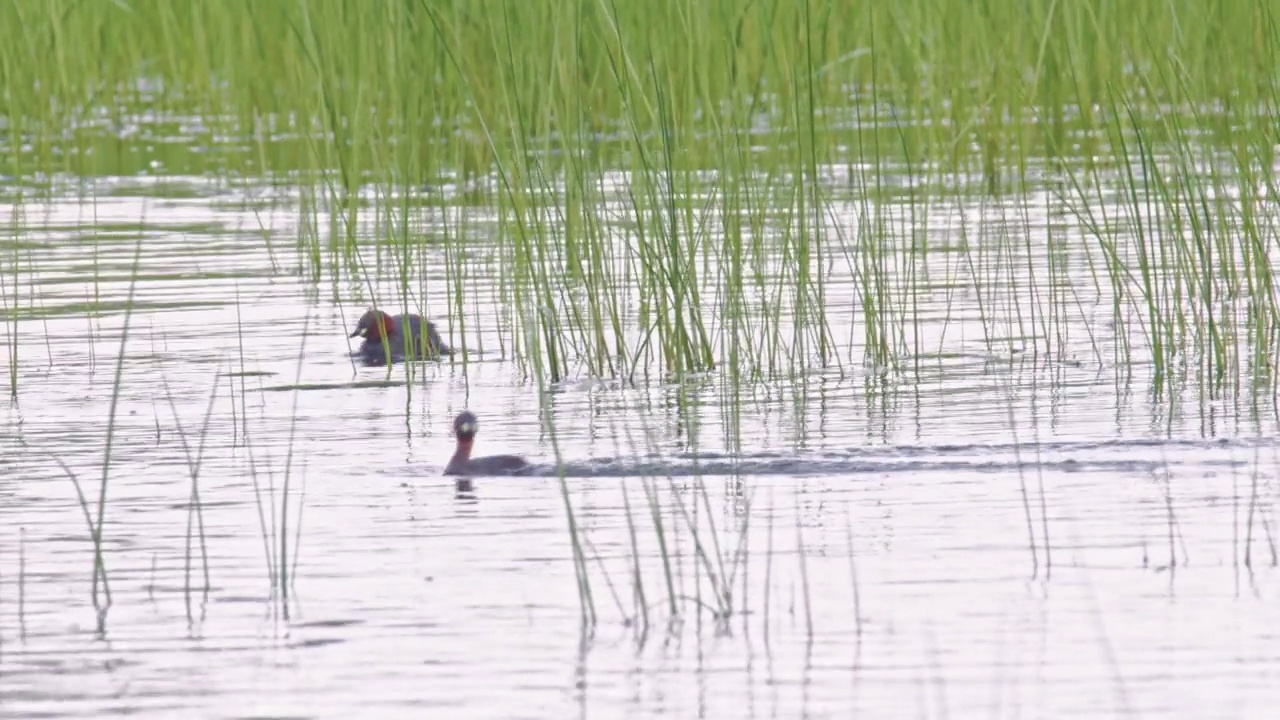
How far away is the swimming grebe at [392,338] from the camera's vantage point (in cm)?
764

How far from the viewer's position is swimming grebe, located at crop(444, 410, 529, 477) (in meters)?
5.64

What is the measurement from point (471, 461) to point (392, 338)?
81.9 inches

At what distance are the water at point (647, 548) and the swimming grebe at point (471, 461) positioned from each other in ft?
0.22

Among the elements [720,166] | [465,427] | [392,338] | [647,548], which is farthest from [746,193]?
[647,548]

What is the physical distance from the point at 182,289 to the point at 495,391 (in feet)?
8.48

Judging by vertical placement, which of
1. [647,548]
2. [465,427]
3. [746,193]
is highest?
[746,193]

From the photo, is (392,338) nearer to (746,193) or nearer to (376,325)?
(376,325)

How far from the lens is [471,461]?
18.7ft

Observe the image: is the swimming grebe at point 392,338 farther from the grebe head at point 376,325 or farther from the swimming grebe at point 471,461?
the swimming grebe at point 471,461

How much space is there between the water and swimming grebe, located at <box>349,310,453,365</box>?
98 millimetres

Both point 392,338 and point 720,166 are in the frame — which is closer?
point 720,166

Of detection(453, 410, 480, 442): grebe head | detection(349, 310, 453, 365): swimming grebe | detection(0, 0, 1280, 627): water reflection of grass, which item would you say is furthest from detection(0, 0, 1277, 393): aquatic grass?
detection(453, 410, 480, 442): grebe head

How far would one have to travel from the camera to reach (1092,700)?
11.7 feet

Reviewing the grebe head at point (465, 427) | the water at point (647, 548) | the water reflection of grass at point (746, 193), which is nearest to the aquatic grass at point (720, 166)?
the water reflection of grass at point (746, 193)
